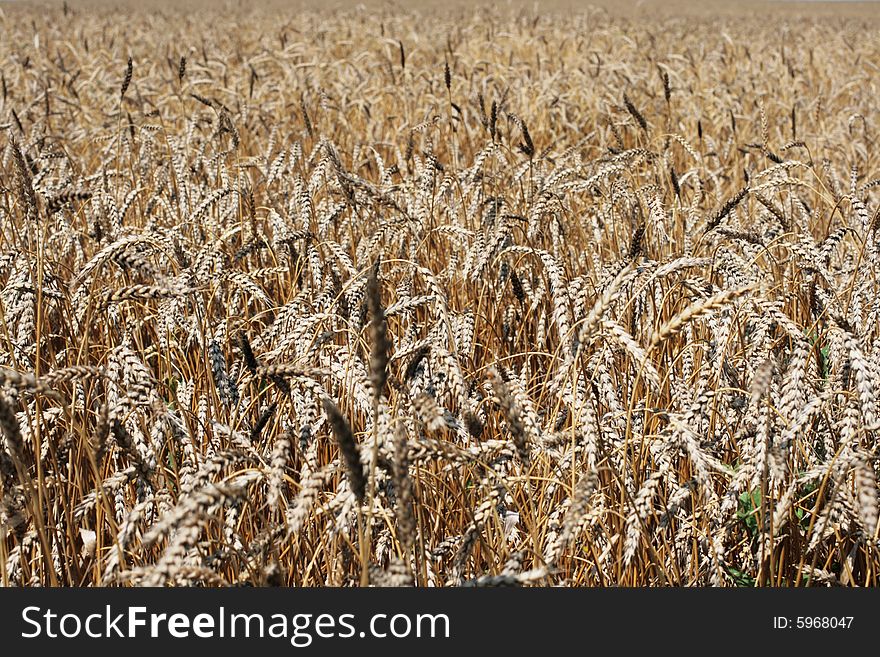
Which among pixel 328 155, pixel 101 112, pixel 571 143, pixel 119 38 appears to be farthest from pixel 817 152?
pixel 119 38

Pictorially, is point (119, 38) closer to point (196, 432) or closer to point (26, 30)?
point (26, 30)

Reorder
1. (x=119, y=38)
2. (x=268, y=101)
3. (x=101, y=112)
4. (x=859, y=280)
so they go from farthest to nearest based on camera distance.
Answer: (x=119, y=38), (x=268, y=101), (x=101, y=112), (x=859, y=280)

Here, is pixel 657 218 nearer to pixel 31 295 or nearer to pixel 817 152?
pixel 31 295

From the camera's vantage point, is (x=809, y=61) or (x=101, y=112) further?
(x=809, y=61)

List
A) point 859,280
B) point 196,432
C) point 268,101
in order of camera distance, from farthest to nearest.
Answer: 1. point 268,101
2. point 859,280
3. point 196,432

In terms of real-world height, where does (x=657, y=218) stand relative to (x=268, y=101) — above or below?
below

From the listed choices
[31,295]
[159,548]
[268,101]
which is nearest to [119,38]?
[268,101]

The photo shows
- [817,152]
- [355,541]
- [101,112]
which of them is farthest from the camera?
[101,112]

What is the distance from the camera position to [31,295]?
1.93m

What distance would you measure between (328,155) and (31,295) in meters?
0.92

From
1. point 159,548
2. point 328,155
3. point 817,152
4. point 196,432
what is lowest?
point 159,548

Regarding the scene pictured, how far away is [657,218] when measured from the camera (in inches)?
95.6

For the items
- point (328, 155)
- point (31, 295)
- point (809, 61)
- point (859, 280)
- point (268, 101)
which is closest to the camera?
point (31, 295)

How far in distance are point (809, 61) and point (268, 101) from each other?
189 inches
